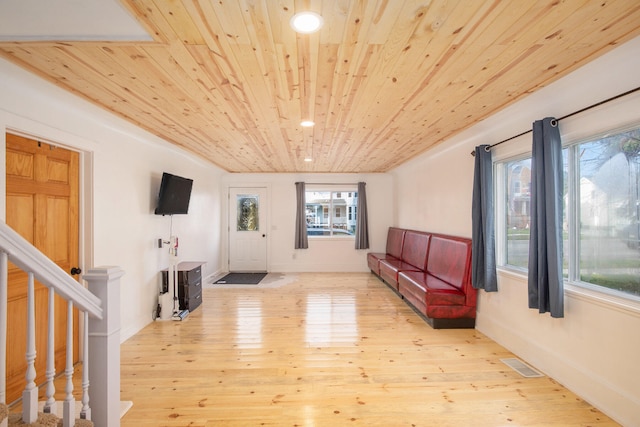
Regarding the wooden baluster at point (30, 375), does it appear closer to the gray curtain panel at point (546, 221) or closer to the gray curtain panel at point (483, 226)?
the gray curtain panel at point (546, 221)

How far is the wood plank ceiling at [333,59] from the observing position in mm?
1438

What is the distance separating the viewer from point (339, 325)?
375cm

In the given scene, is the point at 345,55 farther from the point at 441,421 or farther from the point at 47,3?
the point at 441,421

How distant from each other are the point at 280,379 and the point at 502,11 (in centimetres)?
293

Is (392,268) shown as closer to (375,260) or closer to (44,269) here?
(375,260)

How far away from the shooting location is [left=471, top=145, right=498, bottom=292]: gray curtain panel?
3256mm

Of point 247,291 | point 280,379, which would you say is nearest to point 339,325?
point 280,379

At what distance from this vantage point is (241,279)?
6.29 metres

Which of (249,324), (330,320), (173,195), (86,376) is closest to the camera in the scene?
(86,376)

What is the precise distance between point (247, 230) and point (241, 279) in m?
1.34

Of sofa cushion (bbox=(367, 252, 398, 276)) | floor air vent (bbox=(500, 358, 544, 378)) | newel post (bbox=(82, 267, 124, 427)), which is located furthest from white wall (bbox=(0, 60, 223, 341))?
floor air vent (bbox=(500, 358, 544, 378))

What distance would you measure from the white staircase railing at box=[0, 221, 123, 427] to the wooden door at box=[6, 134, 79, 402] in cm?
114

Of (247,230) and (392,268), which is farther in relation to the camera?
(247,230)

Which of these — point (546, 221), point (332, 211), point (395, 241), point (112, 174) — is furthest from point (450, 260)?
point (112, 174)
